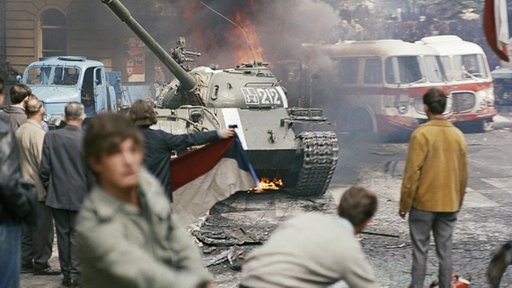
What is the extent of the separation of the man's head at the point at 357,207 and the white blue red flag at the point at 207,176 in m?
3.46

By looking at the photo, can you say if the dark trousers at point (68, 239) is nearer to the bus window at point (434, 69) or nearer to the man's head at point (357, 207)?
the man's head at point (357, 207)

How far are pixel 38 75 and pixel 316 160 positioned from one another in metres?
8.63

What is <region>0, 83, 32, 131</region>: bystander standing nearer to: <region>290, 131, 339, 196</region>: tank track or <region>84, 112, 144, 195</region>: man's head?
<region>290, 131, 339, 196</region>: tank track

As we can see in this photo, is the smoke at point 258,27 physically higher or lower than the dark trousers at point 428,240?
higher

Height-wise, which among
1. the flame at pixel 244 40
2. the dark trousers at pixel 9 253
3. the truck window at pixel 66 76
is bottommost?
the dark trousers at pixel 9 253

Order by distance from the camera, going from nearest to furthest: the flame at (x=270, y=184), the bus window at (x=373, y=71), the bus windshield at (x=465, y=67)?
the flame at (x=270, y=184), the bus window at (x=373, y=71), the bus windshield at (x=465, y=67)

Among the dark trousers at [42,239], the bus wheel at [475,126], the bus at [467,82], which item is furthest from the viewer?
the bus wheel at [475,126]

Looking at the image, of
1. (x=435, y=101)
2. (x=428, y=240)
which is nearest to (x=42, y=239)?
(x=428, y=240)

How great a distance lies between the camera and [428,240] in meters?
5.99

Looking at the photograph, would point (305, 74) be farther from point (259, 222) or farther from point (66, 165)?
point (66, 165)

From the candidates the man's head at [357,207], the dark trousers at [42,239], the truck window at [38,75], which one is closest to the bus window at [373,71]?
the truck window at [38,75]

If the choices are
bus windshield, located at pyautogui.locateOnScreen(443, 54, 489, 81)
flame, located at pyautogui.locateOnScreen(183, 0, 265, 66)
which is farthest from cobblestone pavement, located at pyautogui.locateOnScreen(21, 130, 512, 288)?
flame, located at pyautogui.locateOnScreen(183, 0, 265, 66)

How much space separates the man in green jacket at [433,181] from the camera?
5883mm

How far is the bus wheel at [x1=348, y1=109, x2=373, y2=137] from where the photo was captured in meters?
19.7
